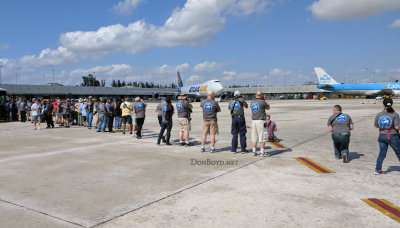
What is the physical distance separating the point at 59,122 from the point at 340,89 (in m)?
74.2

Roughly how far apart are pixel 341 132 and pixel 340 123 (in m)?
0.25

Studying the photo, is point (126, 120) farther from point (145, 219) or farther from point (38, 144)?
point (145, 219)

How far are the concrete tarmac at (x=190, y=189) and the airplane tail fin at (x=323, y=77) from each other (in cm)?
7920

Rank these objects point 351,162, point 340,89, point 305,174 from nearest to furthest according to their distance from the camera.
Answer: point 305,174, point 351,162, point 340,89

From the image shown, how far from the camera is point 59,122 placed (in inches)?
719

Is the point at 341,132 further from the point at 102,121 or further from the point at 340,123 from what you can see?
the point at 102,121

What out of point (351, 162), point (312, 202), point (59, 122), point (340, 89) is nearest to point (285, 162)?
point (351, 162)

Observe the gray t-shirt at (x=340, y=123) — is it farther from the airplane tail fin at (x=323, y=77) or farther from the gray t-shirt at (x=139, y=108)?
the airplane tail fin at (x=323, y=77)

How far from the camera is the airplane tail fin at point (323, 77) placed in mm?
80844

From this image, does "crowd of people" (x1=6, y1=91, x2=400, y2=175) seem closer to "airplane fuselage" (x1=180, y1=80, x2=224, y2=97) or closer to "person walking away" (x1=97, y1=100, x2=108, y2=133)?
"person walking away" (x1=97, y1=100, x2=108, y2=133)

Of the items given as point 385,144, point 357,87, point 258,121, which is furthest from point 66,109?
point 357,87

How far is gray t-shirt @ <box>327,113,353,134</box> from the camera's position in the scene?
7281 mm

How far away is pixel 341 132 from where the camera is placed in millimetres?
7273

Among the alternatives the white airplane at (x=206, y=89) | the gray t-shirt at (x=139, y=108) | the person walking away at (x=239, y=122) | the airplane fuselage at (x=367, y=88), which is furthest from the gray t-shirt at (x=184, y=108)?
the airplane fuselage at (x=367, y=88)
